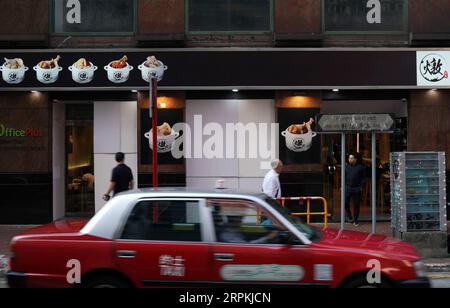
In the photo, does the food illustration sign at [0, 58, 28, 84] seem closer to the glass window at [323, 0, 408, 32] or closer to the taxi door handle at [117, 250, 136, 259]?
the glass window at [323, 0, 408, 32]

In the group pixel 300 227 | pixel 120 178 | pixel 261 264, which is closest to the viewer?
pixel 261 264

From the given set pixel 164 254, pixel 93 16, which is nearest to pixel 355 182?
pixel 93 16

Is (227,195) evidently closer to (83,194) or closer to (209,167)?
(209,167)

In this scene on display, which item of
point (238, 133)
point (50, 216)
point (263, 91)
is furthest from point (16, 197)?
point (263, 91)

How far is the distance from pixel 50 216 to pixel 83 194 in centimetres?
122

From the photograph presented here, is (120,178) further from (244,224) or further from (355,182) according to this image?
(355,182)

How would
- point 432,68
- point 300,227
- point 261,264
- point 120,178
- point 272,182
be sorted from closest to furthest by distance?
1. point 261,264
2. point 300,227
3. point 272,182
4. point 120,178
5. point 432,68

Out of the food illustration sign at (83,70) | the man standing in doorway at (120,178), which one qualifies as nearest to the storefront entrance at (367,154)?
the man standing in doorway at (120,178)

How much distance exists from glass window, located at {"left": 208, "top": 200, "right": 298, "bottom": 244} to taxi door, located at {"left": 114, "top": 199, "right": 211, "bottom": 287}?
22 centimetres

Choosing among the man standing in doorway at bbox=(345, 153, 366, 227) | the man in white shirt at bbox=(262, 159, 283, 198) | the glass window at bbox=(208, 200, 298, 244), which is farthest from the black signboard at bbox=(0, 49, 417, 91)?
the glass window at bbox=(208, 200, 298, 244)

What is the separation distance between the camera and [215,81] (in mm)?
14352

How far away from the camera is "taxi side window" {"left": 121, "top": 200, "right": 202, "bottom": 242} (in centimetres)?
627

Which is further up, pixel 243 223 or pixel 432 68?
pixel 432 68

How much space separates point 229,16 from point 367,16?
11.3 feet
